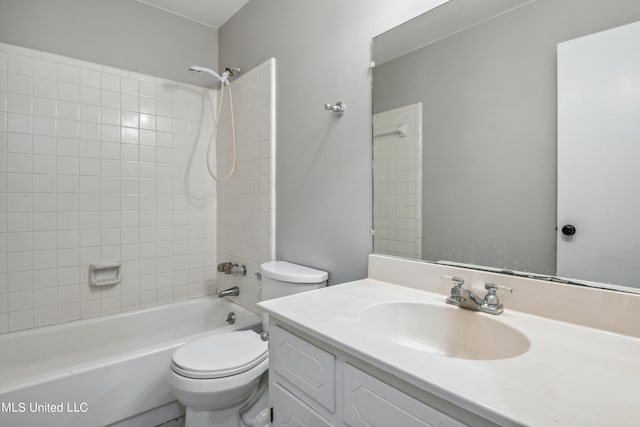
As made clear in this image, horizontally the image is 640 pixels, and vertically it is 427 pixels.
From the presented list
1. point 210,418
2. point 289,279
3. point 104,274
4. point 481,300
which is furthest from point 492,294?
point 104,274

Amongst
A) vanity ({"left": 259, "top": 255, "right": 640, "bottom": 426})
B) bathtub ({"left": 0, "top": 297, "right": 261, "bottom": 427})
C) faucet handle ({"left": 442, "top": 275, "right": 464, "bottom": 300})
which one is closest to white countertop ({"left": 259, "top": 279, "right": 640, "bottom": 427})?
vanity ({"left": 259, "top": 255, "right": 640, "bottom": 426})

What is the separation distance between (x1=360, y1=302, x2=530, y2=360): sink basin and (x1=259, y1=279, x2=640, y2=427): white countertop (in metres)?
0.05

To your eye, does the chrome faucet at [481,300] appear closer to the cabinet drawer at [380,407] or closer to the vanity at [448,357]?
the vanity at [448,357]

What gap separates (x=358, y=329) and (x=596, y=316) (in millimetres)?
611

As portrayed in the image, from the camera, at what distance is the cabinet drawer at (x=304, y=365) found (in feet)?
2.66

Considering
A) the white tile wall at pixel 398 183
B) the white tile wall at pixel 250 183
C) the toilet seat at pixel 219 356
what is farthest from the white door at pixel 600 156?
the white tile wall at pixel 250 183

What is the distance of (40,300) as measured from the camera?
1863 millimetres

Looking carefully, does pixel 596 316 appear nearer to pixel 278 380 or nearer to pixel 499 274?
pixel 499 274

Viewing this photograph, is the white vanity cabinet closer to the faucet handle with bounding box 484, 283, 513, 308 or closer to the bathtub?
the faucet handle with bounding box 484, 283, 513, 308

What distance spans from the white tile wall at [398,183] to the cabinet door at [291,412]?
2.15 ft

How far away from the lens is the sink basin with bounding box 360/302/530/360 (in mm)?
871

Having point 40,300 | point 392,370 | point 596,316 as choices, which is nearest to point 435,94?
point 596,316

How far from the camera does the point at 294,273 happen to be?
1554 mm

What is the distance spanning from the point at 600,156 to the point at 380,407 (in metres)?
0.84
